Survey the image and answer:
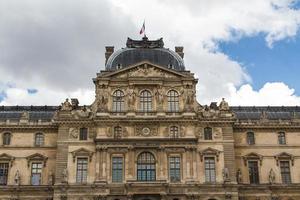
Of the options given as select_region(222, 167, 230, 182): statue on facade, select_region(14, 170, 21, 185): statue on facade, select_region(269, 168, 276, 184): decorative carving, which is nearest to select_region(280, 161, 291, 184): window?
select_region(269, 168, 276, 184): decorative carving

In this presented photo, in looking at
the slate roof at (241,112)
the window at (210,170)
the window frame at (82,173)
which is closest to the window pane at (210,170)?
the window at (210,170)

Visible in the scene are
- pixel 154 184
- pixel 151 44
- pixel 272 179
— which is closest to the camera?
pixel 154 184

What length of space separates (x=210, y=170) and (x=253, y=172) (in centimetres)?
659

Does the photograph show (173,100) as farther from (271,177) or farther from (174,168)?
(271,177)

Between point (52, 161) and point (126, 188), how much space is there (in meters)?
11.2

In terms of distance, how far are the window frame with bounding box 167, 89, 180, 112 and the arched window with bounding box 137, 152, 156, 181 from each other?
261 inches

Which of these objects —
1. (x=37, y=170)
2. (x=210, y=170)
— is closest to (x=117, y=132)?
(x=37, y=170)

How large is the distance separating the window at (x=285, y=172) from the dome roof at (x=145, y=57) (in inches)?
709

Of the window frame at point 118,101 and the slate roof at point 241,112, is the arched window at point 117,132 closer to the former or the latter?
the window frame at point 118,101

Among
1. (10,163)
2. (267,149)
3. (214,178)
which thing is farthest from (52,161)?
(267,149)

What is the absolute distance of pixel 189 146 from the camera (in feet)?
197

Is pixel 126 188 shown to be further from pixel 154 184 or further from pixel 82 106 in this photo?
pixel 82 106

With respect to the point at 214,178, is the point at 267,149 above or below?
above

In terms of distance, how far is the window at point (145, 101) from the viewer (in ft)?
204
